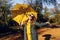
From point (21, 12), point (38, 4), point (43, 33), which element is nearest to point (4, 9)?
point (21, 12)

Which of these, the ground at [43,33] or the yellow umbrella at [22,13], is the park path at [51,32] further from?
the yellow umbrella at [22,13]

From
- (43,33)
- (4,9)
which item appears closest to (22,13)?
(4,9)

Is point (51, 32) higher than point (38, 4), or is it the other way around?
point (38, 4)

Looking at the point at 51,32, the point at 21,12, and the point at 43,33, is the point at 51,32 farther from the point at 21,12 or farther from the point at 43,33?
the point at 21,12

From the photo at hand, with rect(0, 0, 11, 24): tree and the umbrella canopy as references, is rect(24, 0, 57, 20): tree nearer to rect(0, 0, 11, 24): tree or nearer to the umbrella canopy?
the umbrella canopy

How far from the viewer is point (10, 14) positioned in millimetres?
1765

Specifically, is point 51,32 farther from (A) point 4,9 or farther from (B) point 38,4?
(A) point 4,9

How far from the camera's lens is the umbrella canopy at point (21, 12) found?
68.9 inches

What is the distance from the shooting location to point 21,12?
5.73 ft

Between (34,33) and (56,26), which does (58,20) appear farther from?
(34,33)

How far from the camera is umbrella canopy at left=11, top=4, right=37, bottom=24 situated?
5.74ft

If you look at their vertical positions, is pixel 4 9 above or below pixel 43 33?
above

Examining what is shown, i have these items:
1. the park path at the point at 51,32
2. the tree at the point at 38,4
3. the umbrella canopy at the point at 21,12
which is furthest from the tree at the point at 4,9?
the park path at the point at 51,32

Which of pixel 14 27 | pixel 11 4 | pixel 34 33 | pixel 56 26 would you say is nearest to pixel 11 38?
pixel 14 27
